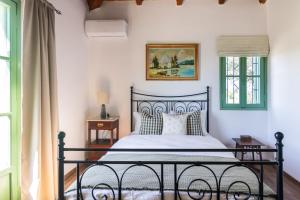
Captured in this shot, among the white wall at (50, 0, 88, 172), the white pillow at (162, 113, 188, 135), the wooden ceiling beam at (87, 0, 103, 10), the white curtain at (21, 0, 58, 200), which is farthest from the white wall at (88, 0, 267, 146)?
the white curtain at (21, 0, 58, 200)

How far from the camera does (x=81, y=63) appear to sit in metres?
4.38

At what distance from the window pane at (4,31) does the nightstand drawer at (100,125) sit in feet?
6.76

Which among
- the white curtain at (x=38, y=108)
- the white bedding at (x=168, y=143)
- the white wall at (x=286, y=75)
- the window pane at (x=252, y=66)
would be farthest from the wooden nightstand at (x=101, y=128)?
the white wall at (x=286, y=75)

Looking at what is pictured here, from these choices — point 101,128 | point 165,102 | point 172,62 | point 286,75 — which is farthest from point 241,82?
point 101,128

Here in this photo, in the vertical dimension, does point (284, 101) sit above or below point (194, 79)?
below

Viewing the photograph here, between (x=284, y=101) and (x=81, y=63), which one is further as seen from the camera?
(x=81, y=63)

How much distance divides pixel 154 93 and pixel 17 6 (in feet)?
8.50

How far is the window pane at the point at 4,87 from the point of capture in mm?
2387

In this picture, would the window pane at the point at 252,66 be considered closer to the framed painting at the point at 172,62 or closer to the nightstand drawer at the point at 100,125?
the framed painting at the point at 172,62

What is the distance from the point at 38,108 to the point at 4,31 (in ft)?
2.45

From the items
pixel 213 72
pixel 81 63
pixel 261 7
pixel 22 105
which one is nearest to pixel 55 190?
pixel 22 105

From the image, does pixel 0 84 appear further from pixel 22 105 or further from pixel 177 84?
pixel 177 84

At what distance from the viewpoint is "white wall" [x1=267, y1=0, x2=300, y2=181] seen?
3.55m

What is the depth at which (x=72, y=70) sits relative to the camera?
4004mm
